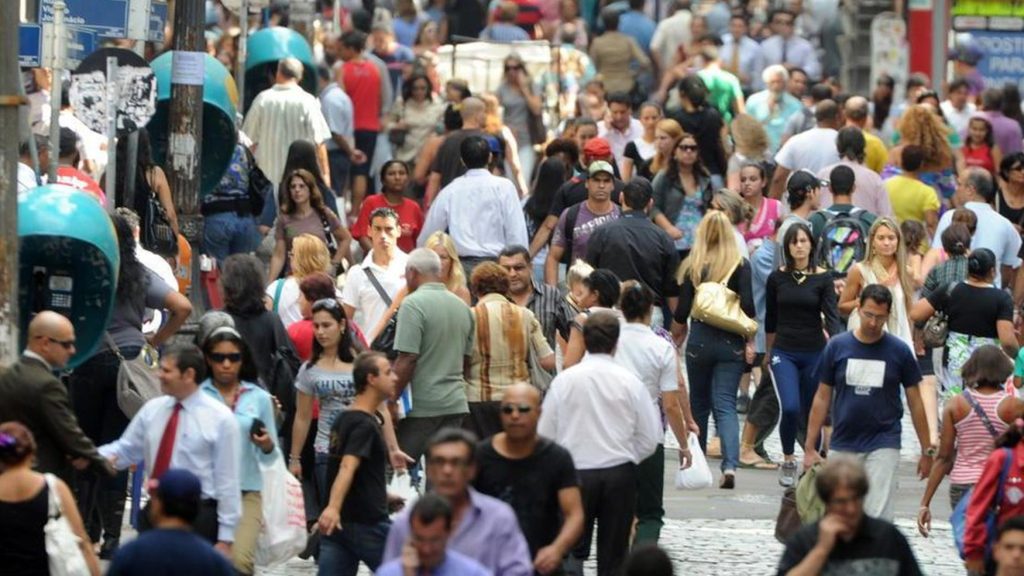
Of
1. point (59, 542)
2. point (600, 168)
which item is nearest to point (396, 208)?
point (600, 168)

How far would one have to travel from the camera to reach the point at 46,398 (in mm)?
12031

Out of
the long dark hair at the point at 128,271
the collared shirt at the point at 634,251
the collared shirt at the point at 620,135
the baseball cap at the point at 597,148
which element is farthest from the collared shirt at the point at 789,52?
the long dark hair at the point at 128,271

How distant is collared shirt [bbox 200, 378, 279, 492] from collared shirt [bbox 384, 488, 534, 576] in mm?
1858

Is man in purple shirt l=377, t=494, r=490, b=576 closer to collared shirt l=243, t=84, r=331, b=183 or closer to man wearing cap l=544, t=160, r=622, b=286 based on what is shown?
man wearing cap l=544, t=160, r=622, b=286

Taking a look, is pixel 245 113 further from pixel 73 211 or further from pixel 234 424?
pixel 234 424

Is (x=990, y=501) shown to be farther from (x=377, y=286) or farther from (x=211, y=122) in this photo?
(x=211, y=122)

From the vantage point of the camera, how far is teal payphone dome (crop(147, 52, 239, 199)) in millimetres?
19328

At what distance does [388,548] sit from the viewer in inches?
406

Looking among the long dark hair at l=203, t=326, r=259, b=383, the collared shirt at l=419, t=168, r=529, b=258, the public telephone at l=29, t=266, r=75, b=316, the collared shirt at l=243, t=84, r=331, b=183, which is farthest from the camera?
the collared shirt at l=243, t=84, r=331, b=183

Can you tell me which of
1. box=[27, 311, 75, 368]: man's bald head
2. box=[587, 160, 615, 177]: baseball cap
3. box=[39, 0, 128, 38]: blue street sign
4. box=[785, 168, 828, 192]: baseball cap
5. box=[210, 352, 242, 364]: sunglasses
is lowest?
box=[210, 352, 242, 364]: sunglasses

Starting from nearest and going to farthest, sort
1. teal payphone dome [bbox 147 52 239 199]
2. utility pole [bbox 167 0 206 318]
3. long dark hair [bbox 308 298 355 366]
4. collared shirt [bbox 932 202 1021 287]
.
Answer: long dark hair [bbox 308 298 355 366] < utility pole [bbox 167 0 206 318] < teal payphone dome [bbox 147 52 239 199] < collared shirt [bbox 932 202 1021 287]

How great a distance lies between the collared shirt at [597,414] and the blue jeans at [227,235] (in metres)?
7.48

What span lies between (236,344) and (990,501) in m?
3.27

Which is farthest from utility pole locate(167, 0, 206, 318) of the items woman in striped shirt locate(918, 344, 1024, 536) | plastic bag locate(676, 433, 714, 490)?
woman in striped shirt locate(918, 344, 1024, 536)
